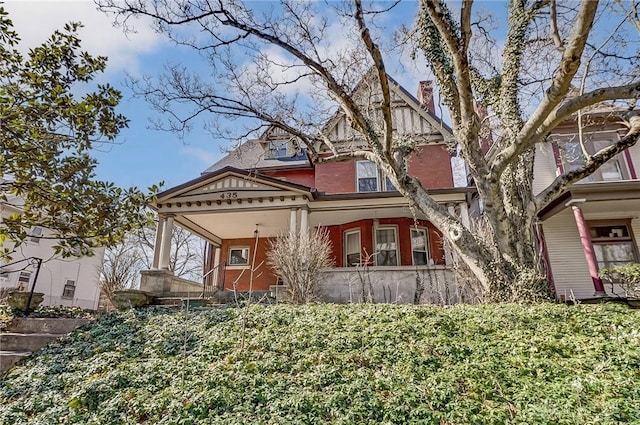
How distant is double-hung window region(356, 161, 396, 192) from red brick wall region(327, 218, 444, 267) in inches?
49.4

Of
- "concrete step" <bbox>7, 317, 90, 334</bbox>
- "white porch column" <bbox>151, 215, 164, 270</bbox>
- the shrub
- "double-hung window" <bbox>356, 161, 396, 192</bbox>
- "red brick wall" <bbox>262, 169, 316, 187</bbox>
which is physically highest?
"red brick wall" <bbox>262, 169, 316, 187</bbox>

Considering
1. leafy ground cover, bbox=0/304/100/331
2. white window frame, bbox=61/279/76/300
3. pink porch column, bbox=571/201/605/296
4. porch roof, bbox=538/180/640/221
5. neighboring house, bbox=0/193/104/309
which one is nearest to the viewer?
leafy ground cover, bbox=0/304/100/331

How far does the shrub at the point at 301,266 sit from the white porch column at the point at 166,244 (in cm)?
390

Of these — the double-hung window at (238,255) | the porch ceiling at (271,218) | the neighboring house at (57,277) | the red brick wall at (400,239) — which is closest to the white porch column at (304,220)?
the porch ceiling at (271,218)

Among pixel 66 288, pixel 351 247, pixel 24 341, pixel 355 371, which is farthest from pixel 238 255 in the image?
pixel 66 288

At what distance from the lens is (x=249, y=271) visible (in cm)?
1425

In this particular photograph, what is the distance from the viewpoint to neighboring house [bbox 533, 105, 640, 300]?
10945mm

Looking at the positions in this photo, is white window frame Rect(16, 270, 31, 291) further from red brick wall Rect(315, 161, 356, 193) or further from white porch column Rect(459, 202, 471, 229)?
white porch column Rect(459, 202, 471, 229)

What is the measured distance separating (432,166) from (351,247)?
14.1 feet

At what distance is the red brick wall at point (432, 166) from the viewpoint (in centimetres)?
1301

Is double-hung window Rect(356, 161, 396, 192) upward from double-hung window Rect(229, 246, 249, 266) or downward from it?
upward

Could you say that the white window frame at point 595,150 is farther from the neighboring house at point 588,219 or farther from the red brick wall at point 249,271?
the red brick wall at point 249,271

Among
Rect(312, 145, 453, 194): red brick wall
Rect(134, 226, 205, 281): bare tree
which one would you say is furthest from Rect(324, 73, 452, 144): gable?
Rect(134, 226, 205, 281): bare tree

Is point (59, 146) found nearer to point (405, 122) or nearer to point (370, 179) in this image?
point (370, 179)
